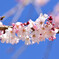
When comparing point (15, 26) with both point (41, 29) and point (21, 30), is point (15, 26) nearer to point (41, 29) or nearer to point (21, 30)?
point (21, 30)

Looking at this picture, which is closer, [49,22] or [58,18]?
[49,22]

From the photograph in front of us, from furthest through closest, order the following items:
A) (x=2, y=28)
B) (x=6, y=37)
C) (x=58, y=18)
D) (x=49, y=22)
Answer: (x=58, y=18) → (x=6, y=37) → (x=49, y=22) → (x=2, y=28)

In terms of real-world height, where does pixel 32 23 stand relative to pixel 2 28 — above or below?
above

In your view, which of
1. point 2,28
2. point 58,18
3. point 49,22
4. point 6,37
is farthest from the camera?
point 58,18

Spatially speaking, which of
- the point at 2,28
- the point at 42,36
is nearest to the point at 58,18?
the point at 42,36

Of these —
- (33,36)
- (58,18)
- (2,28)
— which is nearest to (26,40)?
(33,36)

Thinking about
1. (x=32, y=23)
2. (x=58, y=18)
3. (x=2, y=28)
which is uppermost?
(x=58, y=18)
